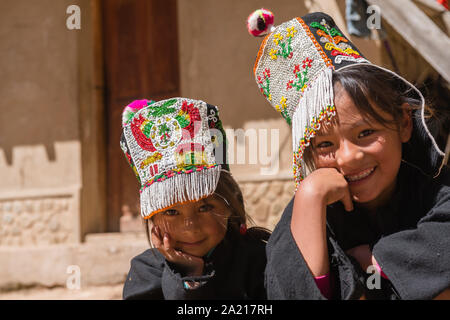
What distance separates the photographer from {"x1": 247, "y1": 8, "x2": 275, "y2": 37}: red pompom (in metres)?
1.72

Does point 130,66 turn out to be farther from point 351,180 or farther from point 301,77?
point 351,180

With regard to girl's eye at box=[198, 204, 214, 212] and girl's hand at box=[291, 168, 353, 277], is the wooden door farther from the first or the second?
girl's hand at box=[291, 168, 353, 277]

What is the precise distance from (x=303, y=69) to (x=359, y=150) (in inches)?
13.7

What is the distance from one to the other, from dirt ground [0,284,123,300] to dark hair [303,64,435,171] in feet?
11.7

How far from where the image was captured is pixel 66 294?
4.81 m

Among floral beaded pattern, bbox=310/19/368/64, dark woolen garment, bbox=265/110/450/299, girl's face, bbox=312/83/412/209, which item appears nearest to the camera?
dark woolen garment, bbox=265/110/450/299

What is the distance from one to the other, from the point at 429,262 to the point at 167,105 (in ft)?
3.39

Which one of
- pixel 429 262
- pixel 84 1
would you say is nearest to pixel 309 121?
pixel 429 262

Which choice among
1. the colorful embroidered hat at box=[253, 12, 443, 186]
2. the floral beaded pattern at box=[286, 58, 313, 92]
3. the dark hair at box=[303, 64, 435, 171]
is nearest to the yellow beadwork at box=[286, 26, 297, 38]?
the colorful embroidered hat at box=[253, 12, 443, 186]

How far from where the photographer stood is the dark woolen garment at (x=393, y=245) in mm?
1279

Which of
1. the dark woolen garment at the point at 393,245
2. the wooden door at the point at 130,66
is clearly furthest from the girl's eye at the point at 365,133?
the wooden door at the point at 130,66

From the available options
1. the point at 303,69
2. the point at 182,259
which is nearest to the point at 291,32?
the point at 303,69
